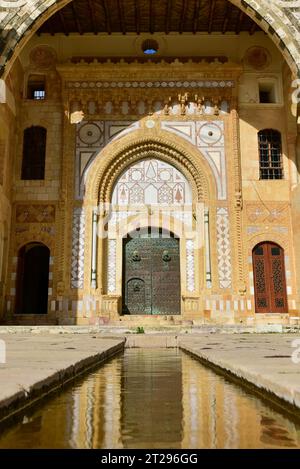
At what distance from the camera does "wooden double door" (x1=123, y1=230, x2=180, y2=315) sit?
1368 centimetres

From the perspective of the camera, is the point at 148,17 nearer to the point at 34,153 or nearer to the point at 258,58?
the point at 258,58

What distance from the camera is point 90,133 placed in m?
14.1

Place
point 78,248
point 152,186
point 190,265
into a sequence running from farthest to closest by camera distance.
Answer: point 152,186
point 190,265
point 78,248

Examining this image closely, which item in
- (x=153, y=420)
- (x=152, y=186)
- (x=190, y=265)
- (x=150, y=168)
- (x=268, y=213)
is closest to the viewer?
(x=153, y=420)

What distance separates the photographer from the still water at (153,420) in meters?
1.22

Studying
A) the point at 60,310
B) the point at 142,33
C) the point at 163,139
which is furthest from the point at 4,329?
the point at 142,33

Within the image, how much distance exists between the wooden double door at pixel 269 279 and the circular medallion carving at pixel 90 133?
18.6 feet

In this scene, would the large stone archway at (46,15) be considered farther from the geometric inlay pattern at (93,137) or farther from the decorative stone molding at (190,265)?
the decorative stone molding at (190,265)

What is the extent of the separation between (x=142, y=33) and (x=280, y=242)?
25.5ft

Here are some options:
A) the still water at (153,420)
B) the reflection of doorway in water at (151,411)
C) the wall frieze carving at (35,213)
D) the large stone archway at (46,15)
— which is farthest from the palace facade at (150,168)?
the still water at (153,420)

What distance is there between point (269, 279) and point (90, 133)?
6.71 meters

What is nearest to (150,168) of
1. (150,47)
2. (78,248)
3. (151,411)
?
(78,248)

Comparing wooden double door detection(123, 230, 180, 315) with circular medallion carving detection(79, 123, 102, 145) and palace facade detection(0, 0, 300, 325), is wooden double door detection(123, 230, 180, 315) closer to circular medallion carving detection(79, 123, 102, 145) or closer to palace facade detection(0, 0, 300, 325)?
palace facade detection(0, 0, 300, 325)
